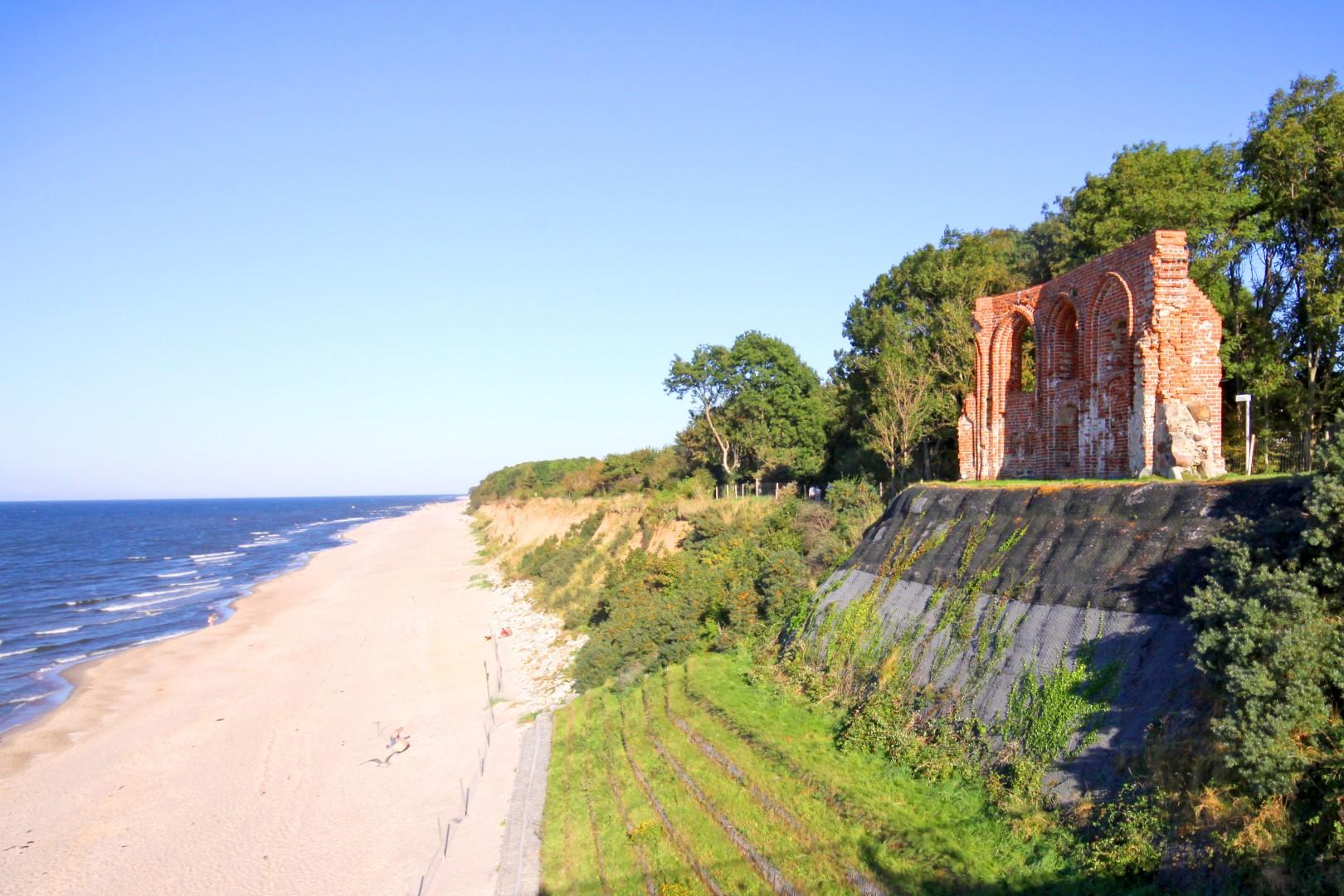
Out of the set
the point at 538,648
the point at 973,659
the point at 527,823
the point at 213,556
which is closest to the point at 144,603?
the point at 538,648

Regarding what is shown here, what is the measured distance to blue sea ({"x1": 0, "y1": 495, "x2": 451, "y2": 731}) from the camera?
96.1ft

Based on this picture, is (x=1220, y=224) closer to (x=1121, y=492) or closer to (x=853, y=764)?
(x=1121, y=492)

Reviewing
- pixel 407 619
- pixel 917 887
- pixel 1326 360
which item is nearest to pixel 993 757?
pixel 917 887

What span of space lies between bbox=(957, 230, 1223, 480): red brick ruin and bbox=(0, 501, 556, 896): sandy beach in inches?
562

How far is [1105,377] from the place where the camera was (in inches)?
641

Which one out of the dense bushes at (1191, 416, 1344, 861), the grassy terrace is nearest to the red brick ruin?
the dense bushes at (1191, 416, 1344, 861)

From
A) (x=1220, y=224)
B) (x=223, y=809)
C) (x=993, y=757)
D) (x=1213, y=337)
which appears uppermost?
(x=1220, y=224)

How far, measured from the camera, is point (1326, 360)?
20.6m

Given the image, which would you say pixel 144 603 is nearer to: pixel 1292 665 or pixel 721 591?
pixel 721 591

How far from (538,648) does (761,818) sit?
18.3 m

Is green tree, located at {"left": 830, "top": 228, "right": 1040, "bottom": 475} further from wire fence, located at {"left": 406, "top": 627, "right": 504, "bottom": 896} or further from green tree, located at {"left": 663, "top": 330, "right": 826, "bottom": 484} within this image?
wire fence, located at {"left": 406, "top": 627, "right": 504, "bottom": 896}

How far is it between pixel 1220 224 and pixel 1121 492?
16273 mm

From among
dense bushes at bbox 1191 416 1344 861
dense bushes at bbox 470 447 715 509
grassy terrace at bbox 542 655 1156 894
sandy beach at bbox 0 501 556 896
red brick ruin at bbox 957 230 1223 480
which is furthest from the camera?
dense bushes at bbox 470 447 715 509

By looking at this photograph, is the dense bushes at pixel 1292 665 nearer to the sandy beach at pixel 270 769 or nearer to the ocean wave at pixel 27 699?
the sandy beach at pixel 270 769
